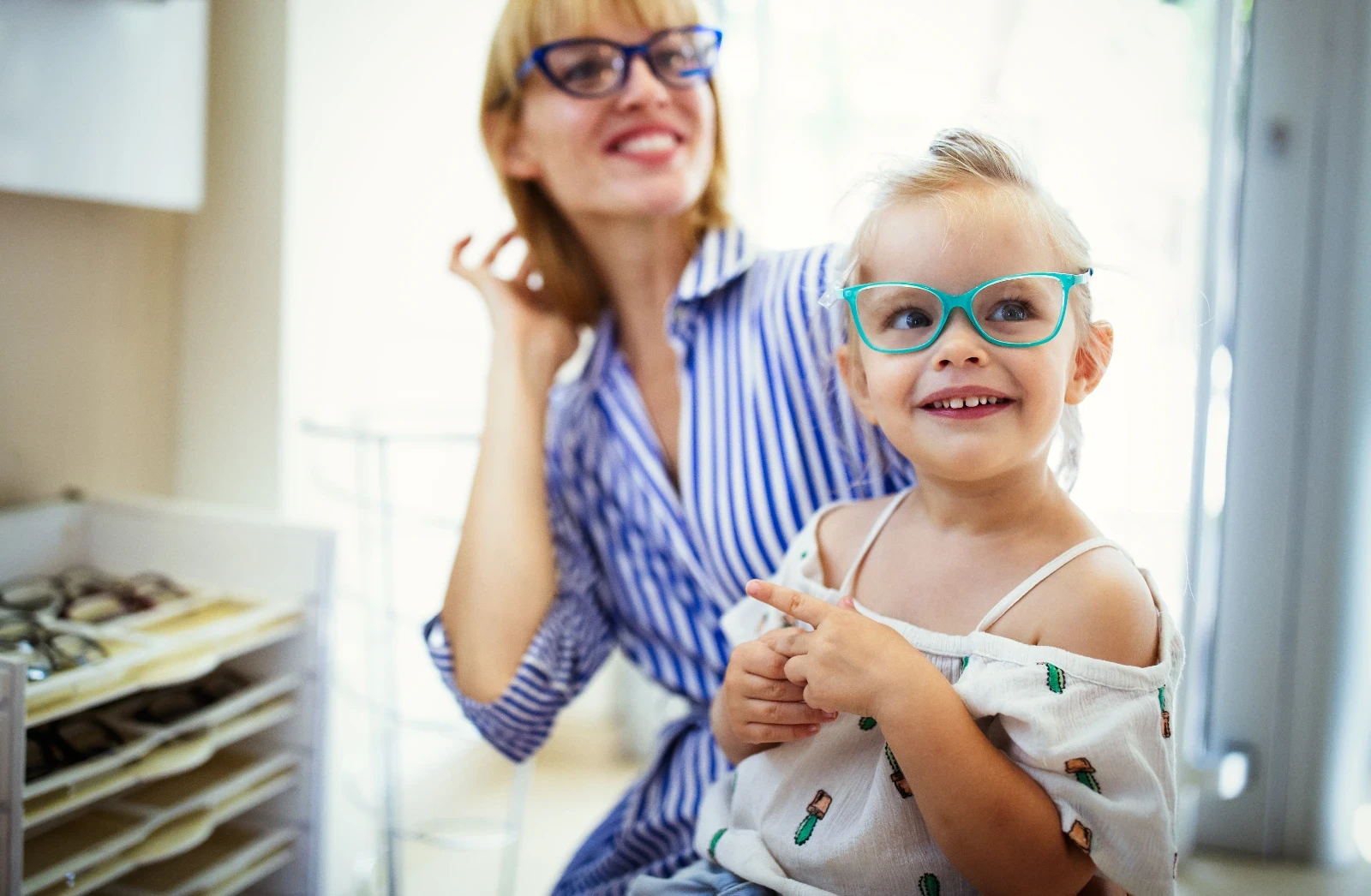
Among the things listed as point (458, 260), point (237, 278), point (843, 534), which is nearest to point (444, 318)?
point (237, 278)

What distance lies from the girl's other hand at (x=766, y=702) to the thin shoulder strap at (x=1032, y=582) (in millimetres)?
155

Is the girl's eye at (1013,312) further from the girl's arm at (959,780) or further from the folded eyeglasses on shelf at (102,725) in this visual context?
the folded eyeglasses on shelf at (102,725)

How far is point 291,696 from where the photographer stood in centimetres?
140

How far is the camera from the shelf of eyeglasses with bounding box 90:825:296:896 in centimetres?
129

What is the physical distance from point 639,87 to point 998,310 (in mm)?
587

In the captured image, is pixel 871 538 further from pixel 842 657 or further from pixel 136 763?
pixel 136 763

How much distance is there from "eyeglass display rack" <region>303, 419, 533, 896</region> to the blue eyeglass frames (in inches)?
25.5

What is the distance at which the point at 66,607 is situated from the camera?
1.27 meters

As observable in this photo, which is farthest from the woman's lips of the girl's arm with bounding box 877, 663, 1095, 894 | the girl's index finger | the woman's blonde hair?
the girl's arm with bounding box 877, 663, 1095, 894

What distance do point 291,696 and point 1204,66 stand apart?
1.78 meters

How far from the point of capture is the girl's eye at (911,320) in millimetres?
824

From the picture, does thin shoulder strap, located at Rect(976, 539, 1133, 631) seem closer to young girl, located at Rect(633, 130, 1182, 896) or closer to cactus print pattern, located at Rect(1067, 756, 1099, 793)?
young girl, located at Rect(633, 130, 1182, 896)

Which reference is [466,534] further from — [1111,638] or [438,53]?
[438,53]

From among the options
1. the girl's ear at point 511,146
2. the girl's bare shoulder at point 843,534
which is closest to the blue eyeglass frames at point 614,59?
the girl's ear at point 511,146
